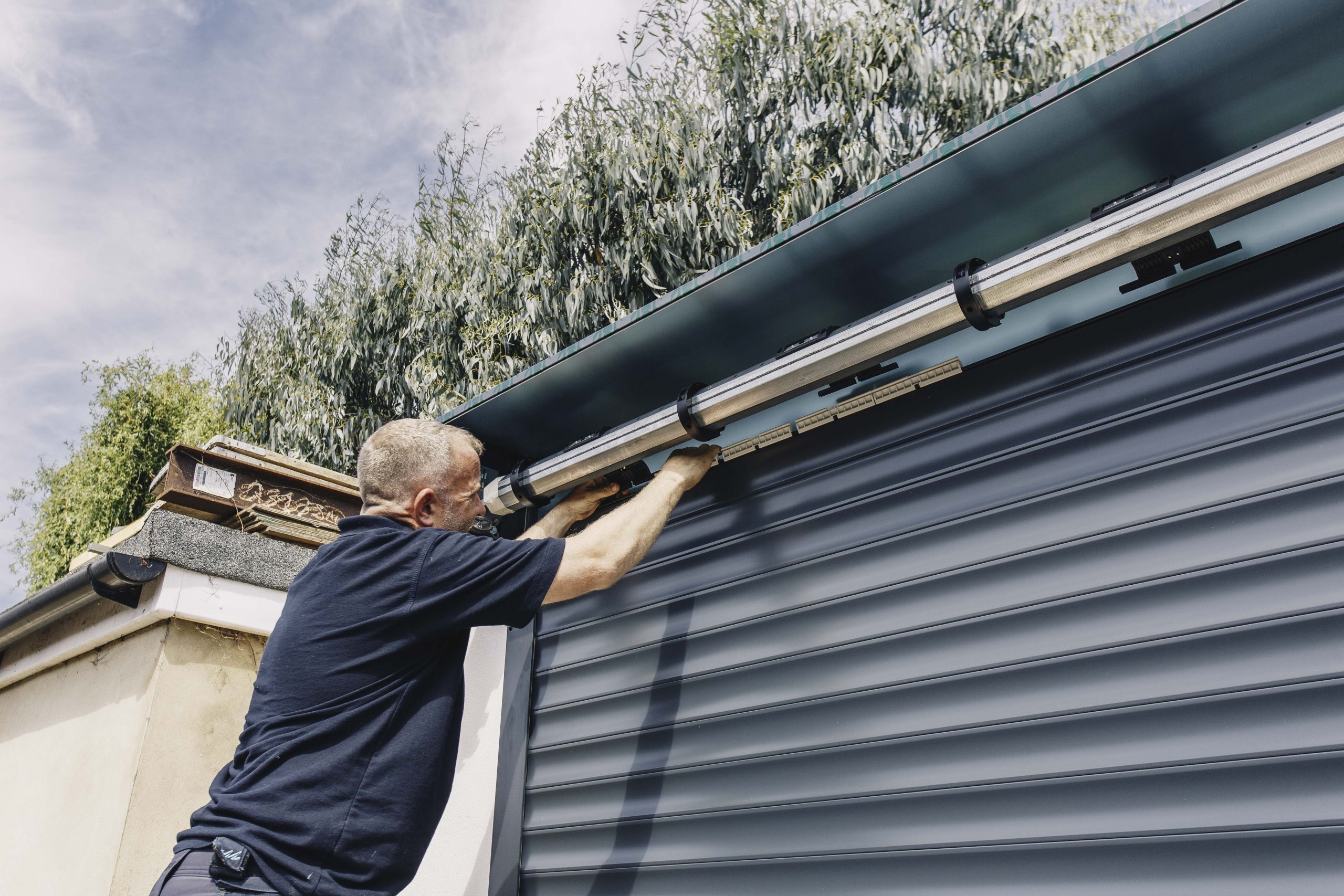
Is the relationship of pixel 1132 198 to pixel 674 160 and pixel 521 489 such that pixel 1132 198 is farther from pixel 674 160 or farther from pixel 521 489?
pixel 674 160

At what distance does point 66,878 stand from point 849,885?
348 centimetres

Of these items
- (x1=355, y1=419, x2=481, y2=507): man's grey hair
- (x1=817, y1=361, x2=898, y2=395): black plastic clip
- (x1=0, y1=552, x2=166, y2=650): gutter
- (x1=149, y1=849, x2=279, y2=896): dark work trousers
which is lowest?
(x1=149, y1=849, x2=279, y2=896): dark work trousers

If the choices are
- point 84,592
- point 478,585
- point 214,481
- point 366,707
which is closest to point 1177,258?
point 478,585

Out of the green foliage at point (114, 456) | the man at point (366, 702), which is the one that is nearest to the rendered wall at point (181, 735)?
the man at point (366, 702)

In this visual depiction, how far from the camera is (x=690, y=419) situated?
247cm

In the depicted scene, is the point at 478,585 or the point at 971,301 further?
the point at 478,585

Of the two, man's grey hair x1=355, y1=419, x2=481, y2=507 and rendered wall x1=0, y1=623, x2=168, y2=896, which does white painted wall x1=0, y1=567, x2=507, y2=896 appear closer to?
rendered wall x1=0, y1=623, x2=168, y2=896

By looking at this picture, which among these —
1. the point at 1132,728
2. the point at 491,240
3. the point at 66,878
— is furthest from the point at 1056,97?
the point at 491,240

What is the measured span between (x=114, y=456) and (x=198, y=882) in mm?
21843

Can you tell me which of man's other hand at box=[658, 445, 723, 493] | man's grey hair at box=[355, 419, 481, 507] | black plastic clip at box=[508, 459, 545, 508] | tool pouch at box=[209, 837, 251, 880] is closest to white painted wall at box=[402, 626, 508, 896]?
black plastic clip at box=[508, 459, 545, 508]

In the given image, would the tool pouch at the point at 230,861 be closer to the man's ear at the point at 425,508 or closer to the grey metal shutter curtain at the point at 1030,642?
the man's ear at the point at 425,508

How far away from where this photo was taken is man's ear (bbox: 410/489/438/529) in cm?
243

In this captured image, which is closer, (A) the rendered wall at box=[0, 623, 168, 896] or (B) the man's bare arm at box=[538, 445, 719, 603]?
(B) the man's bare arm at box=[538, 445, 719, 603]

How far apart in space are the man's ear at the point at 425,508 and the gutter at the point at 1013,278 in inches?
19.2
